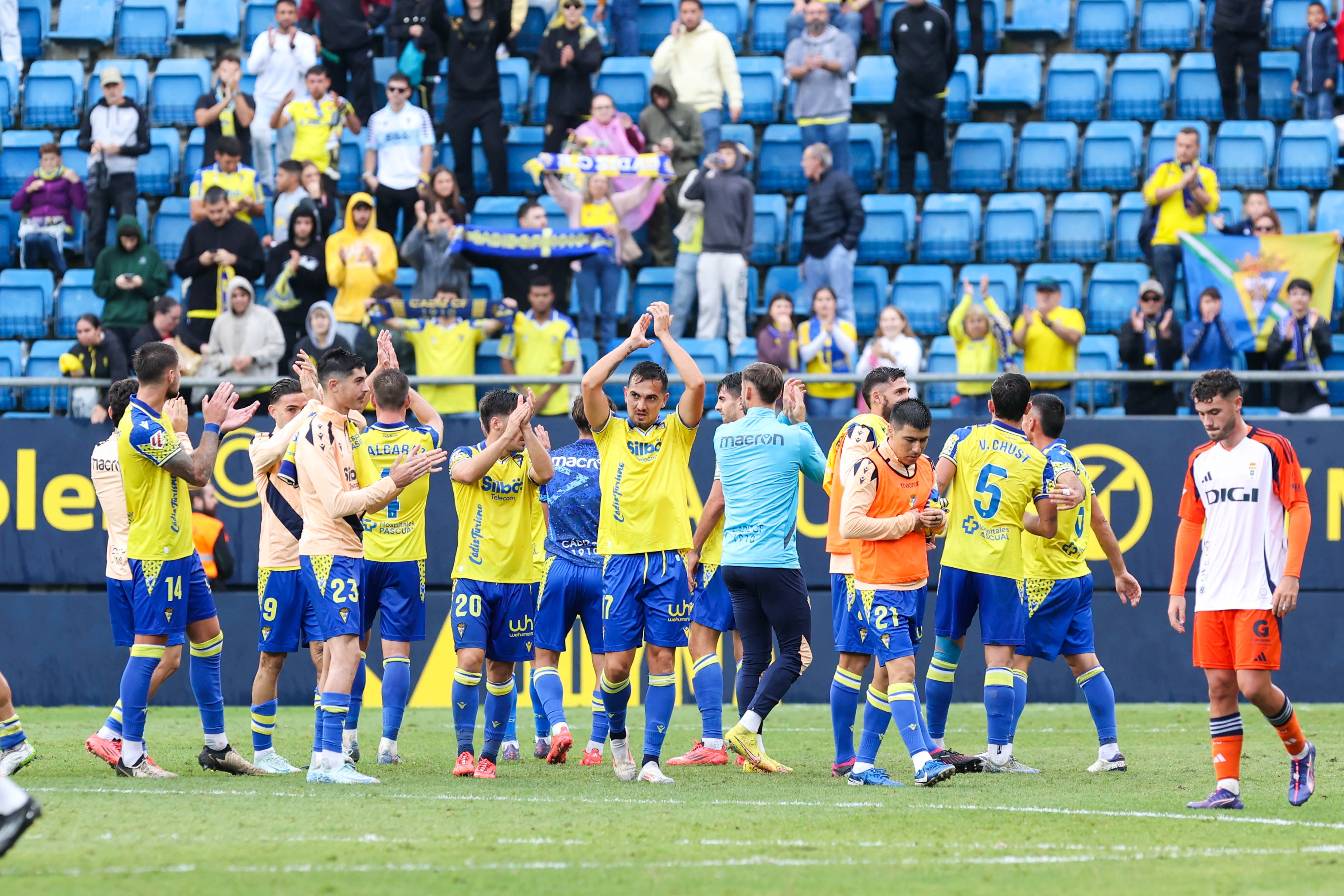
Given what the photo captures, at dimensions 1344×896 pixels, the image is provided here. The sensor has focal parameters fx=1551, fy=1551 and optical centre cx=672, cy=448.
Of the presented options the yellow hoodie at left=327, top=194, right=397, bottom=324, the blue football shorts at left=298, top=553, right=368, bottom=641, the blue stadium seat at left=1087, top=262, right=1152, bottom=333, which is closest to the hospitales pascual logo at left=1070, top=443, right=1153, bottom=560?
the blue stadium seat at left=1087, top=262, right=1152, bottom=333

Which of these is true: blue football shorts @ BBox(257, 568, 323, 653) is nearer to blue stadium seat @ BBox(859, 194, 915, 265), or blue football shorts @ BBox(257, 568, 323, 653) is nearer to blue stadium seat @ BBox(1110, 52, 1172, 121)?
blue stadium seat @ BBox(859, 194, 915, 265)

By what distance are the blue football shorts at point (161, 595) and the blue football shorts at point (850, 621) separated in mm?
3937

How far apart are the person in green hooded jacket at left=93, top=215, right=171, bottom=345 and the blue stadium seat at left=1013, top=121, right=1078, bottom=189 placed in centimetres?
998

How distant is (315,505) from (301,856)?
3165 mm

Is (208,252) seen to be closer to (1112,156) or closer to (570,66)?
(570,66)

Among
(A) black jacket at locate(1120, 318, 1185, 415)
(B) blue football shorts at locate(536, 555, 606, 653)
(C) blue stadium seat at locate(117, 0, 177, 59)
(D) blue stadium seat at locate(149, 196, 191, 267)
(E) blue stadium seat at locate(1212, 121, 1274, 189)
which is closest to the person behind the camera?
(B) blue football shorts at locate(536, 555, 606, 653)

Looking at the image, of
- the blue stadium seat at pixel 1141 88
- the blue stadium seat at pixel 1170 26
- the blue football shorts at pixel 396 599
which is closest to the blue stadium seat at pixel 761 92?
the blue stadium seat at pixel 1141 88

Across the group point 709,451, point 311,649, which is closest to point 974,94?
point 709,451

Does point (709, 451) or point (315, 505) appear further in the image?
point (709, 451)

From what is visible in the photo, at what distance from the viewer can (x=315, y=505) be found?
918 centimetres

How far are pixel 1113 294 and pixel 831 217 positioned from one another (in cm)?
323

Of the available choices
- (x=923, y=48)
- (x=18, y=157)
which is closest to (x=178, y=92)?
(x=18, y=157)

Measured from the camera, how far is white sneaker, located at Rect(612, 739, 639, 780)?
9055 millimetres

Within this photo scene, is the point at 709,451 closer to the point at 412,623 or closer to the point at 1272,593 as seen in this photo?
the point at 412,623
